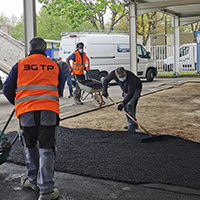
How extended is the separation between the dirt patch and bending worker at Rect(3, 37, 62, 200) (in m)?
3.44

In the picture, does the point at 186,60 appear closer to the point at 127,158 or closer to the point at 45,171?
the point at 127,158

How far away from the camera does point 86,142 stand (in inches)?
244

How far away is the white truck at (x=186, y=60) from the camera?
25.6 metres

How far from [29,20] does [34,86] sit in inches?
149

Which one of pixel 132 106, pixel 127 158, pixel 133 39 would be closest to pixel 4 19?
pixel 133 39

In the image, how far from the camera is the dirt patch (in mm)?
7402

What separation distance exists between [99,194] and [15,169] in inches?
59.1

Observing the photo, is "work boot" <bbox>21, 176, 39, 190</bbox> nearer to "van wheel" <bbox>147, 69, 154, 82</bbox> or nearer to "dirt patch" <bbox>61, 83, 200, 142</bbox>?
"dirt patch" <bbox>61, 83, 200, 142</bbox>

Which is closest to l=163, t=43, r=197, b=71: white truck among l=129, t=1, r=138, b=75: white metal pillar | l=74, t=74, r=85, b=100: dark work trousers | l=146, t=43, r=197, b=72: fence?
l=146, t=43, r=197, b=72: fence

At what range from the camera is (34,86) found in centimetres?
384

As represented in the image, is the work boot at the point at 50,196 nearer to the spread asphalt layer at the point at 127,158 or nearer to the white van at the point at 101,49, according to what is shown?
the spread asphalt layer at the point at 127,158

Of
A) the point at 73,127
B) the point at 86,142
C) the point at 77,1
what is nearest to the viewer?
the point at 86,142

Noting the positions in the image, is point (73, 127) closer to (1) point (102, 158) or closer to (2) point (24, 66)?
(1) point (102, 158)

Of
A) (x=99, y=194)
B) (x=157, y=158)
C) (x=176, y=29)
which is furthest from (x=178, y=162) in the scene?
(x=176, y=29)
